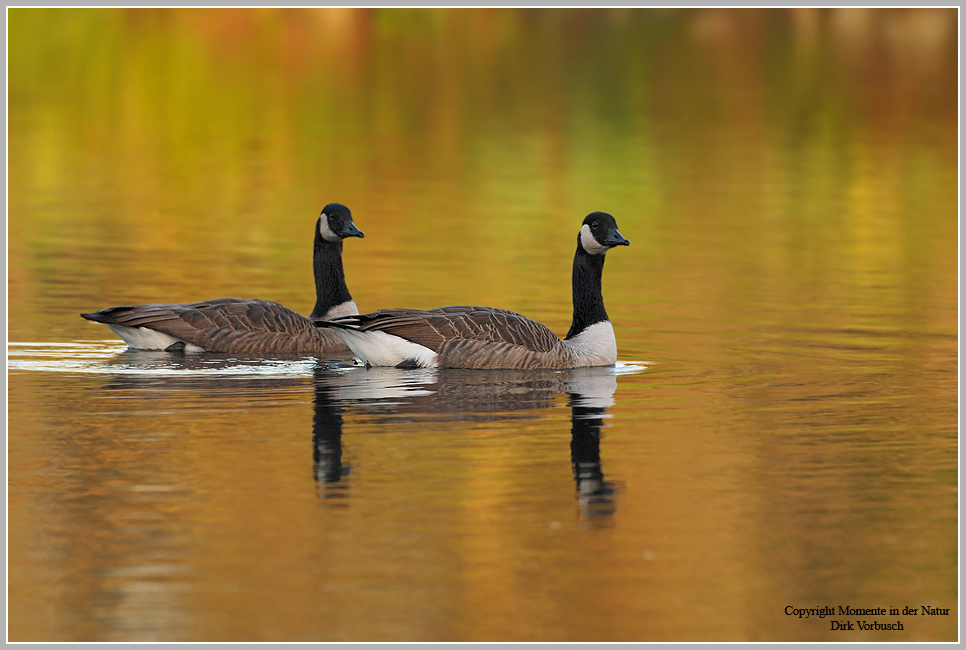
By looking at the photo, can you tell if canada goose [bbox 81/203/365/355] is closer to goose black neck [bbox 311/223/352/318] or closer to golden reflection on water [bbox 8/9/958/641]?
golden reflection on water [bbox 8/9/958/641]

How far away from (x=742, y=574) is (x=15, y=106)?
45.0 metres

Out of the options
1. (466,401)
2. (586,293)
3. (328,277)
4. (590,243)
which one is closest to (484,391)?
(466,401)

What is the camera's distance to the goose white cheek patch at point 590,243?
16594 mm

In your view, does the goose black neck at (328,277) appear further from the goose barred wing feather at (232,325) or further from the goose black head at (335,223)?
the goose barred wing feather at (232,325)

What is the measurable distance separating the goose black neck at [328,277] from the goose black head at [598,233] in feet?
9.96

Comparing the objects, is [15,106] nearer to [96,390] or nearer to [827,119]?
[827,119]

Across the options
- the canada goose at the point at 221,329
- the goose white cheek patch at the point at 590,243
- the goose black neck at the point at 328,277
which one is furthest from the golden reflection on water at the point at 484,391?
the goose black neck at the point at 328,277

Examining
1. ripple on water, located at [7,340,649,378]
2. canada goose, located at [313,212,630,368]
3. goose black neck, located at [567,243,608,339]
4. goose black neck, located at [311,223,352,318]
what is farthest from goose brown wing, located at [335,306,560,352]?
goose black neck, located at [311,223,352,318]

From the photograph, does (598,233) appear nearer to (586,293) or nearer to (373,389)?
(586,293)

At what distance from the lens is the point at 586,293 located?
16.6m

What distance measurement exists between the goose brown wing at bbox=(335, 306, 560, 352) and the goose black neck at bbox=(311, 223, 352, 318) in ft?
8.03

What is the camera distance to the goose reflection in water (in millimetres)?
11305

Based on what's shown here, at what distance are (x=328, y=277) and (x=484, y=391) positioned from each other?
4015 mm

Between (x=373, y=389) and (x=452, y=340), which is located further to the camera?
(x=452, y=340)
